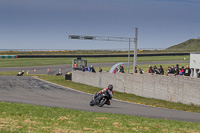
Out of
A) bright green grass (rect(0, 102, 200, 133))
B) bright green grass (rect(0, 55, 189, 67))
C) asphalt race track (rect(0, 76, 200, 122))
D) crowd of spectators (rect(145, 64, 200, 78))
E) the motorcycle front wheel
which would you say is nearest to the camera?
bright green grass (rect(0, 102, 200, 133))

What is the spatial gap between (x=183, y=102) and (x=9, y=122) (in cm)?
1401

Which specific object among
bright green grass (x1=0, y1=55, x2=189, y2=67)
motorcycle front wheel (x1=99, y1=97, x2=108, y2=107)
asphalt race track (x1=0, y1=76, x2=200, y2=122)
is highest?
bright green grass (x1=0, y1=55, x2=189, y2=67)

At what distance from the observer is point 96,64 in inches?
2761

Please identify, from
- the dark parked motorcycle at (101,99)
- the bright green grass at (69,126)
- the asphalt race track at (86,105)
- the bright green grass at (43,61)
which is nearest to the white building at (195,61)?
the asphalt race track at (86,105)

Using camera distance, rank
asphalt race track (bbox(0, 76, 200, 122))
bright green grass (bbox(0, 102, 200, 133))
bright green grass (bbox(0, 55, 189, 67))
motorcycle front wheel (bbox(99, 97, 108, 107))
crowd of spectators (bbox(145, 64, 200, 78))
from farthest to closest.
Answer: bright green grass (bbox(0, 55, 189, 67)) → crowd of spectators (bbox(145, 64, 200, 78)) → motorcycle front wheel (bbox(99, 97, 108, 107)) → asphalt race track (bbox(0, 76, 200, 122)) → bright green grass (bbox(0, 102, 200, 133))

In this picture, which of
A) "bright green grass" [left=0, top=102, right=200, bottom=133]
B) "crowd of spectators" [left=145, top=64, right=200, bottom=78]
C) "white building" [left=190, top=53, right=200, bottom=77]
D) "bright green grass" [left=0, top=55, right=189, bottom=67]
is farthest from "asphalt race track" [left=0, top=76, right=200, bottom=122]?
"bright green grass" [left=0, top=55, right=189, bottom=67]

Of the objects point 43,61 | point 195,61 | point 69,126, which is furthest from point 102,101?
point 43,61

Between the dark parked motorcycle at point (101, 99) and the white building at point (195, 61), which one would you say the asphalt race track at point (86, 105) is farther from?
the white building at point (195, 61)

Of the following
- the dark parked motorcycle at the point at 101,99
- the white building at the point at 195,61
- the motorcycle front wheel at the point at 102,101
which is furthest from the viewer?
the white building at the point at 195,61

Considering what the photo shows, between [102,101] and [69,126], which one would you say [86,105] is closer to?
[102,101]

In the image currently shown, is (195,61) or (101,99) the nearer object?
(101,99)

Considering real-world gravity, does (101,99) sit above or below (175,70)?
below

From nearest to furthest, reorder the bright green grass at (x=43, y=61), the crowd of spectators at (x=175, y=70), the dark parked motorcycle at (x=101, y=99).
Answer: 1. the dark parked motorcycle at (x=101, y=99)
2. the crowd of spectators at (x=175, y=70)
3. the bright green grass at (x=43, y=61)

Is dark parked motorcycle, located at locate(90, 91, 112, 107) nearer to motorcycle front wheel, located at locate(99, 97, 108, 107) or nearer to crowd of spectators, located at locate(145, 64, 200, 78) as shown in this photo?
motorcycle front wheel, located at locate(99, 97, 108, 107)
